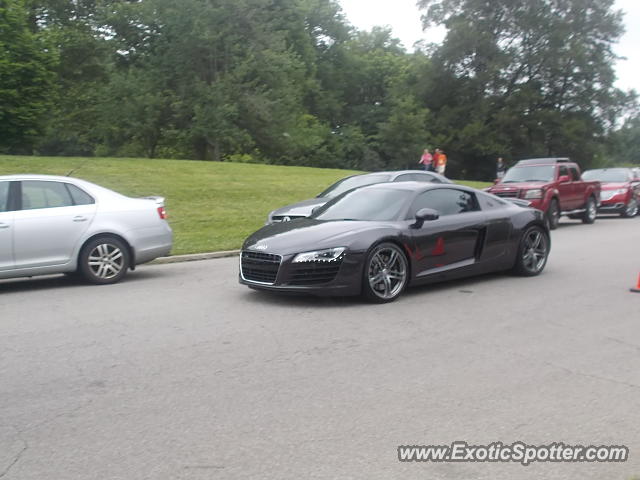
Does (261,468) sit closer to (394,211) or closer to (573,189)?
(394,211)

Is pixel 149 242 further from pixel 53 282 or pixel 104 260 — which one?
pixel 53 282

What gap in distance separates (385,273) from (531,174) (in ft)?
41.2

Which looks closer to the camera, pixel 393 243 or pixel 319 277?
pixel 319 277

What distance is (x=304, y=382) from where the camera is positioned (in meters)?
5.18

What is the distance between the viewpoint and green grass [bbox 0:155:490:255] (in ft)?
53.6

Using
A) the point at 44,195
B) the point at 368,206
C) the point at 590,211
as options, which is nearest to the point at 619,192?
the point at 590,211

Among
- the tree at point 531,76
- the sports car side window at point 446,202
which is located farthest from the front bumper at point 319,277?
the tree at point 531,76

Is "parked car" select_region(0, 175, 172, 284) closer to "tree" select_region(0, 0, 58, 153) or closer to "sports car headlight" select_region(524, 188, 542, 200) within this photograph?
"sports car headlight" select_region(524, 188, 542, 200)

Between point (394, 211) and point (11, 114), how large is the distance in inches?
893

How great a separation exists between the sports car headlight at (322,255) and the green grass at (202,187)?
6077mm

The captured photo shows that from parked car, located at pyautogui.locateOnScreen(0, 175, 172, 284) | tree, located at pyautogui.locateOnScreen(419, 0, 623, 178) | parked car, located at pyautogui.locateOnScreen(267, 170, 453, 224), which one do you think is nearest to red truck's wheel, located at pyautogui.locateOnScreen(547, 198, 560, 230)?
parked car, located at pyautogui.locateOnScreen(267, 170, 453, 224)

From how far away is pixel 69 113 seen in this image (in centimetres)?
Answer: 4759

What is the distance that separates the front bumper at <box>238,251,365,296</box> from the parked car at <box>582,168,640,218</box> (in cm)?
1755

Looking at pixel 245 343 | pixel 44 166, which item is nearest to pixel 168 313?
pixel 245 343
